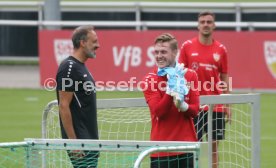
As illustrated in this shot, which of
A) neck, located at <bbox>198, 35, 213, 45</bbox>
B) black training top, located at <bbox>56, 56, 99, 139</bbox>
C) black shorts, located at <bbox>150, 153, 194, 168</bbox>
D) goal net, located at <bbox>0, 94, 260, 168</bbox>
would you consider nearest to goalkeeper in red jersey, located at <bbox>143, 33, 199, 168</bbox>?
black shorts, located at <bbox>150, 153, 194, 168</bbox>

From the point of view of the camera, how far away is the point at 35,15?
28.8 m

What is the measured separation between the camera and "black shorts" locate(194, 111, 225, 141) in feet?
34.2

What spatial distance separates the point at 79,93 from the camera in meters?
8.95

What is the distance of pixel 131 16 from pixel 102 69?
268 inches

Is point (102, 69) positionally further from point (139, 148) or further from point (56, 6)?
point (139, 148)

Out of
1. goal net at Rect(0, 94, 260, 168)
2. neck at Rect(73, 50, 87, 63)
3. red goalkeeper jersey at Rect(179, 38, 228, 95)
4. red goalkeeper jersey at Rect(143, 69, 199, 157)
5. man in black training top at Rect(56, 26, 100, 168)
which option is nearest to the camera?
goal net at Rect(0, 94, 260, 168)

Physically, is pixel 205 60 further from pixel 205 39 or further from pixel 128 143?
pixel 128 143

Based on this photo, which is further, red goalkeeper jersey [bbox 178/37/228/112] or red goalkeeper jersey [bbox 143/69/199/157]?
red goalkeeper jersey [bbox 178/37/228/112]

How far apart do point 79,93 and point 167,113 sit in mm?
949

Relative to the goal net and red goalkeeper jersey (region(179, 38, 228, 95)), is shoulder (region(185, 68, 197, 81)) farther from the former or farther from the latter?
red goalkeeper jersey (region(179, 38, 228, 95))

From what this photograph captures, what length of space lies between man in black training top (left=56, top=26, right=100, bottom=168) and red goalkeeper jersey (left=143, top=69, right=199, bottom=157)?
687 millimetres

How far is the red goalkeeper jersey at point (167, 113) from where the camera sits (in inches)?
330

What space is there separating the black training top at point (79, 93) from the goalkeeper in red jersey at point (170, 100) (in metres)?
0.69

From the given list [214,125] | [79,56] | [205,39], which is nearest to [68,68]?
[79,56]
